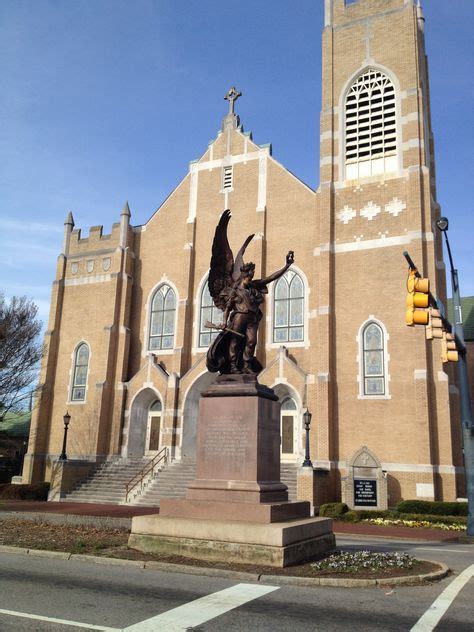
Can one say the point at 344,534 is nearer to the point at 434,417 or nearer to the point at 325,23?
the point at 434,417

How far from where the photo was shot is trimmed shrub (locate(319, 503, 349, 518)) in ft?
67.3

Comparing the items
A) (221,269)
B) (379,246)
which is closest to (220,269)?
(221,269)

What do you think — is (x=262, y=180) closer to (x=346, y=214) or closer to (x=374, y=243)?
(x=346, y=214)

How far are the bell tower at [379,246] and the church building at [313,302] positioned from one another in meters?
0.06

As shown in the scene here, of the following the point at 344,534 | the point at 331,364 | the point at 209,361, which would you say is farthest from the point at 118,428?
the point at 209,361

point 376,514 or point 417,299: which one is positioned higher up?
point 417,299

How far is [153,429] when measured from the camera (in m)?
29.4

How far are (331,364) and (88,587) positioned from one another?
18.3m

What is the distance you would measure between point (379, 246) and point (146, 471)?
14.8m

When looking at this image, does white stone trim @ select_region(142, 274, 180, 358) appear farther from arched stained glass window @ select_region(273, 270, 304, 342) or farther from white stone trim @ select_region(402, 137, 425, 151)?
white stone trim @ select_region(402, 137, 425, 151)

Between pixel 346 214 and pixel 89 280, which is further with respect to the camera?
pixel 89 280

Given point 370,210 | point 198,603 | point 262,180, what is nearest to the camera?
point 198,603

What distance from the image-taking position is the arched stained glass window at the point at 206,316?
1131 inches

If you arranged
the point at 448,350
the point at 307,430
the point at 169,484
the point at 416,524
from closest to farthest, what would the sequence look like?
the point at 448,350 → the point at 416,524 → the point at 307,430 → the point at 169,484
